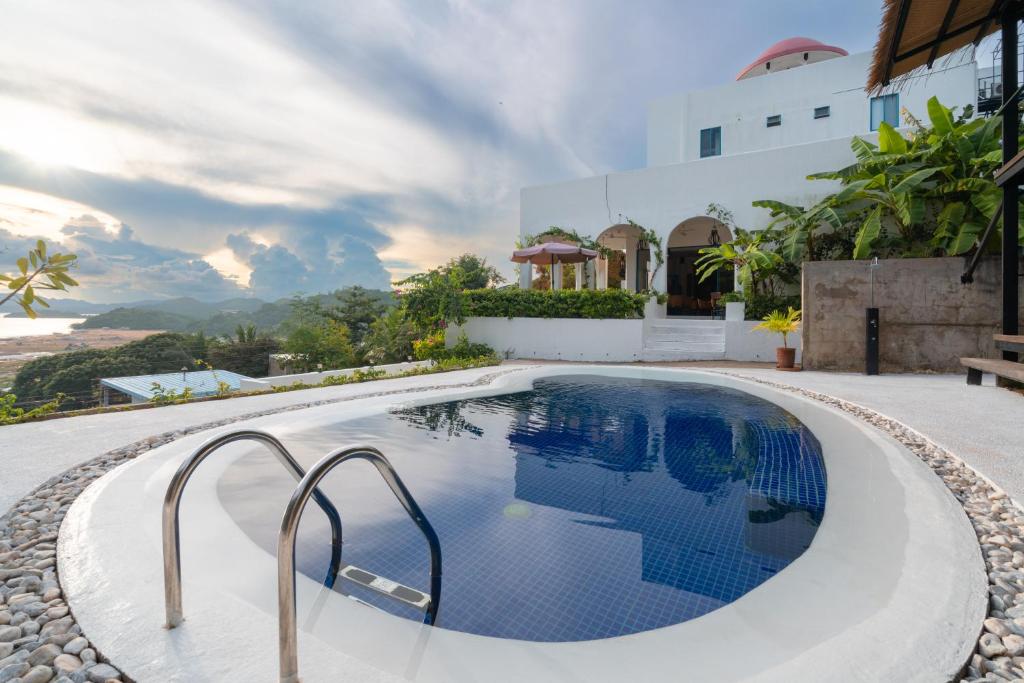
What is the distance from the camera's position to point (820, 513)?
11.7 feet

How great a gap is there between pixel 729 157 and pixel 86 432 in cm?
1669

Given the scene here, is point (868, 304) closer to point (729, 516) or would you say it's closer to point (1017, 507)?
point (1017, 507)

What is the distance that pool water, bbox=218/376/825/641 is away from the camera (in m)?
2.65

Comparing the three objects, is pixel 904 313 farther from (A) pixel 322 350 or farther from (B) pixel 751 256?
(A) pixel 322 350

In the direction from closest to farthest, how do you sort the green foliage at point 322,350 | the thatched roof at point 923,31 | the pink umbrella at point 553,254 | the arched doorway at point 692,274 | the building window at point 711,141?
1. the thatched roof at point 923,31
2. the pink umbrella at point 553,254
3. the green foliage at point 322,350
4. the arched doorway at point 692,274
5. the building window at point 711,141

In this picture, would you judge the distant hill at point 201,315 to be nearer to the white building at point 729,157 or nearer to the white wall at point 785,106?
the white building at point 729,157

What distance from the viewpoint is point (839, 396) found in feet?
24.0

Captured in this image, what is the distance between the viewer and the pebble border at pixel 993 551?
1.87 metres

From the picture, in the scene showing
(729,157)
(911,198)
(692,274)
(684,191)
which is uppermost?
(729,157)

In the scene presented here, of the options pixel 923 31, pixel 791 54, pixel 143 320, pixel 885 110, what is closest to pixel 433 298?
pixel 923 31

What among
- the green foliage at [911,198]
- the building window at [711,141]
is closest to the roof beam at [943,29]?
the green foliage at [911,198]

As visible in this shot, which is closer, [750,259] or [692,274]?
[750,259]

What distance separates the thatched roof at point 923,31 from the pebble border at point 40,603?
9405 millimetres

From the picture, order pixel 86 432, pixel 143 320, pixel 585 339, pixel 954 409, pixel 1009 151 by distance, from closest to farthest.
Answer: pixel 86 432
pixel 954 409
pixel 1009 151
pixel 585 339
pixel 143 320
